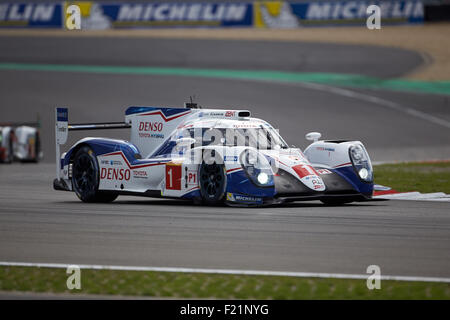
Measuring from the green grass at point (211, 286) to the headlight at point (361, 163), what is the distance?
5.60 m

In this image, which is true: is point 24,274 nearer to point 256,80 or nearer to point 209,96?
point 209,96

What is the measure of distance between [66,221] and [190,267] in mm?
3454

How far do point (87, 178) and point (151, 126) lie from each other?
1.23 meters

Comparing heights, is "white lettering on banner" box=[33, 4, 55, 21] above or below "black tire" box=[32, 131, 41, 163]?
above

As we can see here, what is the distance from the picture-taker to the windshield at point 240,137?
12.6 meters

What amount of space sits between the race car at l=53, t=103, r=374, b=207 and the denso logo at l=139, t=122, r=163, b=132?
0.05ft

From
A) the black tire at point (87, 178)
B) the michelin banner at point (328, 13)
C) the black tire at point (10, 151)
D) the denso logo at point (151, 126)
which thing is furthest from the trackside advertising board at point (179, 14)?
the black tire at point (87, 178)

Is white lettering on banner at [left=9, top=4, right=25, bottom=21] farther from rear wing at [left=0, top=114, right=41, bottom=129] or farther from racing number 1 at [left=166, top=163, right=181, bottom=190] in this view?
racing number 1 at [left=166, top=163, right=181, bottom=190]

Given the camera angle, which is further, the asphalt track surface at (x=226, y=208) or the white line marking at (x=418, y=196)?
the white line marking at (x=418, y=196)

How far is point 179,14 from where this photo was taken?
1984 inches

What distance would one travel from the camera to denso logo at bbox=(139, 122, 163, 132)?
44.6 feet

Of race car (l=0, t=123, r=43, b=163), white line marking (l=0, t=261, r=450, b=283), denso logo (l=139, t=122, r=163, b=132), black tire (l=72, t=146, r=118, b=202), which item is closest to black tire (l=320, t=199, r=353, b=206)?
denso logo (l=139, t=122, r=163, b=132)

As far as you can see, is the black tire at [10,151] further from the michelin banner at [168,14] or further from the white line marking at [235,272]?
the michelin banner at [168,14]
